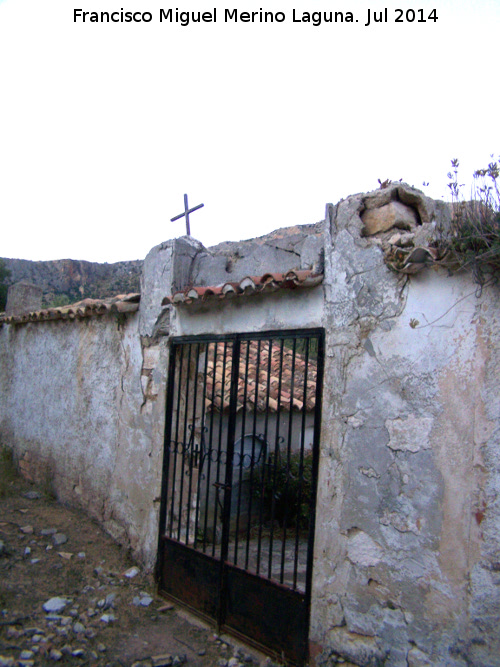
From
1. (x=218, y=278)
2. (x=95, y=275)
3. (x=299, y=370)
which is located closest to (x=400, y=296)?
(x=218, y=278)

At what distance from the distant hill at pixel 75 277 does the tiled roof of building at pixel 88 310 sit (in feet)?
35.2

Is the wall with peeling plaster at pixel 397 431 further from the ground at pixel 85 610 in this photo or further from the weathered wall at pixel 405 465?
the ground at pixel 85 610

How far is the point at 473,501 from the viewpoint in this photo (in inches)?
101

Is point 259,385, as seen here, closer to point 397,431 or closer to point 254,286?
point 254,286

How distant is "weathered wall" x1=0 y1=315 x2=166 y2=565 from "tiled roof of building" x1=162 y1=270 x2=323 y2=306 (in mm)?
832

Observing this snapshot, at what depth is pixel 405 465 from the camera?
2.86 m

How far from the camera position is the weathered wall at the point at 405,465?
8.34 ft

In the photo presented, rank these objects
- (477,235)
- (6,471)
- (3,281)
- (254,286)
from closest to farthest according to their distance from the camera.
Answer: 1. (477,235)
2. (254,286)
3. (6,471)
4. (3,281)

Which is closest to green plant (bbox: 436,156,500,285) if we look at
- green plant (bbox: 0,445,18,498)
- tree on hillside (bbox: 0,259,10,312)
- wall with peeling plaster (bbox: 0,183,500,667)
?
wall with peeling plaster (bbox: 0,183,500,667)

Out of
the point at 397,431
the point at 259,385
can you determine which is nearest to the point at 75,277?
the point at 259,385

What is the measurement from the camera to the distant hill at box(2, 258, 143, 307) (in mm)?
18281

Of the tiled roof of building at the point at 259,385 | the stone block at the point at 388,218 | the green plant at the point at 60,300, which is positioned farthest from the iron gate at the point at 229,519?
the green plant at the point at 60,300

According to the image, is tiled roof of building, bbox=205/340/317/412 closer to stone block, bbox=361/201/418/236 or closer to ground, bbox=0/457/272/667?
ground, bbox=0/457/272/667

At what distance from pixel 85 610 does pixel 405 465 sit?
3.08 m
